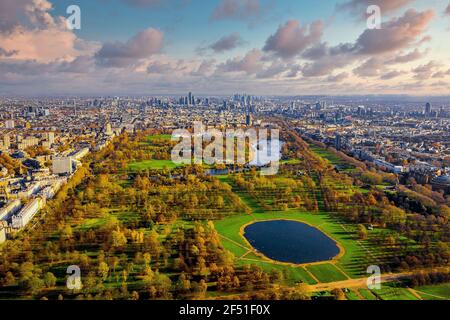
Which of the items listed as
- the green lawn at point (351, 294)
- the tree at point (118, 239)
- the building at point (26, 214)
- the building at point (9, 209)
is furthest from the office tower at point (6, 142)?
the green lawn at point (351, 294)

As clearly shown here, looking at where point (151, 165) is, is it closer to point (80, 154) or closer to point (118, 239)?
point (80, 154)

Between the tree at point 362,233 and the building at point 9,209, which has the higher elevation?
the building at point 9,209

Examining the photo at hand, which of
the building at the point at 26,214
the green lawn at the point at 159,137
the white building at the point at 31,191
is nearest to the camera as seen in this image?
the building at the point at 26,214

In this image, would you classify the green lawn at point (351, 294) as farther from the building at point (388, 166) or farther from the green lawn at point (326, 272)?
the building at point (388, 166)

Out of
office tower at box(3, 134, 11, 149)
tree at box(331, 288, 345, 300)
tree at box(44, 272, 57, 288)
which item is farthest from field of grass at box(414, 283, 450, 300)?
office tower at box(3, 134, 11, 149)

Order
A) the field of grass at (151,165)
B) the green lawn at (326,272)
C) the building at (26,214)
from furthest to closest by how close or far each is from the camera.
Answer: the field of grass at (151,165) < the building at (26,214) < the green lawn at (326,272)

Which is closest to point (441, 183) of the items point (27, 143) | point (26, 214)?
point (26, 214)

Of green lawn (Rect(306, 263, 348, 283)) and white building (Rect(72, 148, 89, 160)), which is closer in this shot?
green lawn (Rect(306, 263, 348, 283))

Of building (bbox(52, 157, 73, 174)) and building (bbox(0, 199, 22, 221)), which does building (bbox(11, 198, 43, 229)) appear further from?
building (bbox(52, 157, 73, 174))
